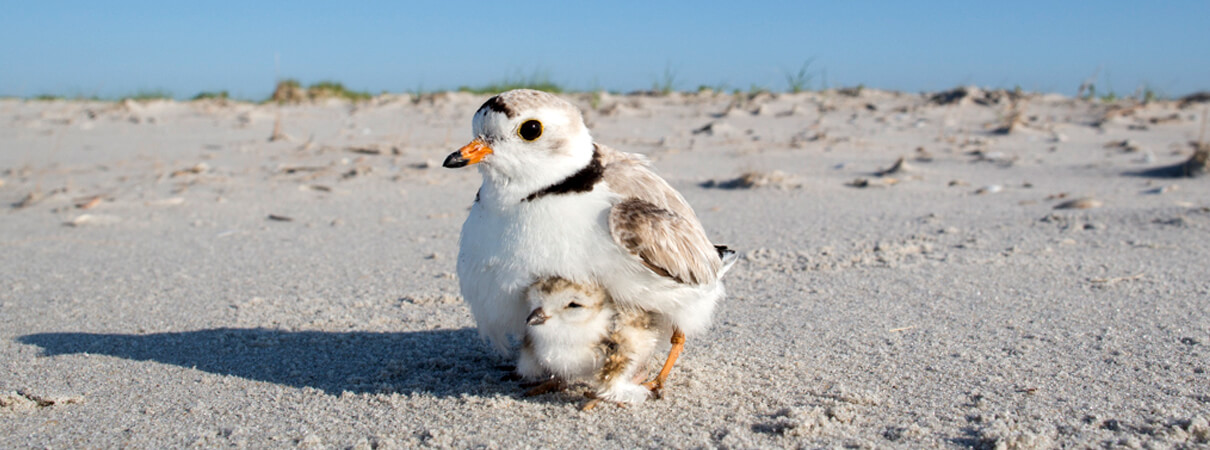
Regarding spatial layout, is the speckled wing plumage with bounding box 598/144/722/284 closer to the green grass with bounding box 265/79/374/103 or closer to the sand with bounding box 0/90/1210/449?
the sand with bounding box 0/90/1210/449

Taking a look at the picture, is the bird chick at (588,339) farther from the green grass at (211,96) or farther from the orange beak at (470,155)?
the green grass at (211,96)

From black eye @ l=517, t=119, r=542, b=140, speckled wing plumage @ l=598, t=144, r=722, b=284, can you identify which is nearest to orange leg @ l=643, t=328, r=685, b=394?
speckled wing plumage @ l=598, t=144, r=722, b=284

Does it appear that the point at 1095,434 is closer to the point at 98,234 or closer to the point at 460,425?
the point at 460,425

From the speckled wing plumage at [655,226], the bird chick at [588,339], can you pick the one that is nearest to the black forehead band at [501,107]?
the speckled wing plumage at [655,226]

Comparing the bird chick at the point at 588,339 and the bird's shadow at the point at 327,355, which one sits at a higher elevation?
the bird chick at the point at 588,339

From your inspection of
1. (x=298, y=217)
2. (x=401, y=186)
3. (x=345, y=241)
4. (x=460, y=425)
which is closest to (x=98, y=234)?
(x=298, y=217)

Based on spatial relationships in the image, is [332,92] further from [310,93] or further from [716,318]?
[716,318]

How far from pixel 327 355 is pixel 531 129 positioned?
122 centimetres

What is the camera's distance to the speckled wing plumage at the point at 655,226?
2.34 metres

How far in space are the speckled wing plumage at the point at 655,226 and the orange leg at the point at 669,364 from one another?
19cm

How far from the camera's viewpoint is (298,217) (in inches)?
227

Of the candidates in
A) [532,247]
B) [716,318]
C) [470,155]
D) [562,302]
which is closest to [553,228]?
[532,247]

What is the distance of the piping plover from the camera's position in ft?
7.64

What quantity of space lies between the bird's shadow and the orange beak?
0.72m
